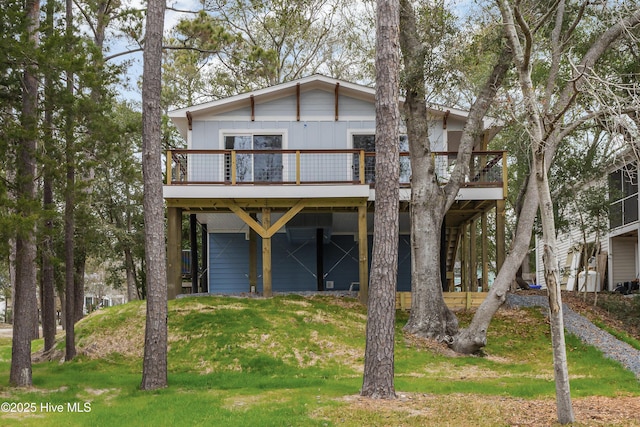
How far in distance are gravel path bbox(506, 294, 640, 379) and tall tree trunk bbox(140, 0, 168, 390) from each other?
7.87m

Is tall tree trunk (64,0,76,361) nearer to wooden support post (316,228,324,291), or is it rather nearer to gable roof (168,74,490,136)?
gable roof (168,74,490,136)

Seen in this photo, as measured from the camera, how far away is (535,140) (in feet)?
26.5

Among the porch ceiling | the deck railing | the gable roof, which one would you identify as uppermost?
the gable roof

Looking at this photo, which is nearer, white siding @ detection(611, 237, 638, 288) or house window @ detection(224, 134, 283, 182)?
house window @ detection(224, 134, 283, 182)

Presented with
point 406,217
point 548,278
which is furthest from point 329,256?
point 548,278

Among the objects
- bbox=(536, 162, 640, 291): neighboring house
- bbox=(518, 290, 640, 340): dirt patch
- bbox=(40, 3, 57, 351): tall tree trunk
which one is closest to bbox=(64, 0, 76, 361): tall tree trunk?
bbox=(40, 3, 57, 351): tall tree trunk

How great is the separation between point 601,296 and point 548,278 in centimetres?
1436

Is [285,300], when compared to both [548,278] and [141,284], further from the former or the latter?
[141,284]

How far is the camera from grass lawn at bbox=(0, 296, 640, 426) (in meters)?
8.80

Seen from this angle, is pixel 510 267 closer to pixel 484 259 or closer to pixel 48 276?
pixel 484 259

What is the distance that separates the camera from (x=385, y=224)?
10.1 meters

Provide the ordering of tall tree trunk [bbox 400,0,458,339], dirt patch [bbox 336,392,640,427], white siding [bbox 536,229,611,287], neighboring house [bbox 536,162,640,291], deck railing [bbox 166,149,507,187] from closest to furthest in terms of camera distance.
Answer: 1. dirt patch [bbox 336,392,640,427]
2. tall tree trunk [bbox 400,0,458,339]
3. deck railing [bbox 166,149,507,187]
4. neighboring house [bbox 536,162,640,291]
5. white siding [bbox 536,229,611,287]

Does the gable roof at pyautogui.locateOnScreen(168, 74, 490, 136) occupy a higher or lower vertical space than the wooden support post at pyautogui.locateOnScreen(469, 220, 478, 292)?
higher

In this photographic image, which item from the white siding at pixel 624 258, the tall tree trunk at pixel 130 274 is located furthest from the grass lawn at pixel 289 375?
the white siding at pixel 624 258
